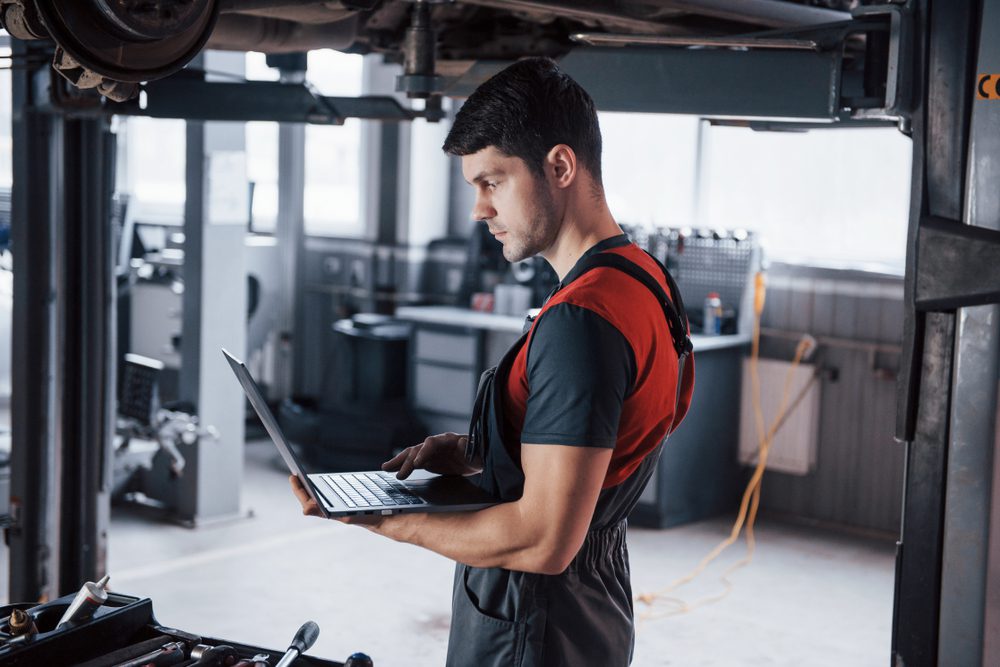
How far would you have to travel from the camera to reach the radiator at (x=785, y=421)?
5.36 metres

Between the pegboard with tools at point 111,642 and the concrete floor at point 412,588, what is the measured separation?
5.83ft

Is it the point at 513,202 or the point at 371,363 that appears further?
the point at 371,363

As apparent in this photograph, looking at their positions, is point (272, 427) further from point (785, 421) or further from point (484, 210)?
point (785, 421)

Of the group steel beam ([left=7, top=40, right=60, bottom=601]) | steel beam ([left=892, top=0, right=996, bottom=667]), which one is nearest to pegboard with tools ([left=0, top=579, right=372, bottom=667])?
steel beam ([left=892, top=0, right=996, bottom=667])

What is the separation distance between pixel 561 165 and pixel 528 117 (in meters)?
0.08

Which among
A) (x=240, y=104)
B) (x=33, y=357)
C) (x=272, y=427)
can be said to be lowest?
(x=33, y=357)

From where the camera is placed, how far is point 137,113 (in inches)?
115

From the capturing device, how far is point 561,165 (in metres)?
1.52

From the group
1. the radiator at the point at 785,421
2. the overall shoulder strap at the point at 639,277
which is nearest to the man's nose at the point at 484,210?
the overall shoulder strap at the point at 639,277

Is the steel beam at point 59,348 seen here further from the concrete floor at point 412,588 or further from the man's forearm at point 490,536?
the man's forearm at point 490,536

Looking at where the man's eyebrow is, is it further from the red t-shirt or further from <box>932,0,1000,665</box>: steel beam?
<box>932,0,1000,665</box>: steel beam

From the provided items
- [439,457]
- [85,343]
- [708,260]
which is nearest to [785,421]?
[708,260]

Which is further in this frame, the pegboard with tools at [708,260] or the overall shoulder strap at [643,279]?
the pegboard with tools at [708,260]

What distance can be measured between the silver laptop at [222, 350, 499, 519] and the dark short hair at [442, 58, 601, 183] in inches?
17.8
